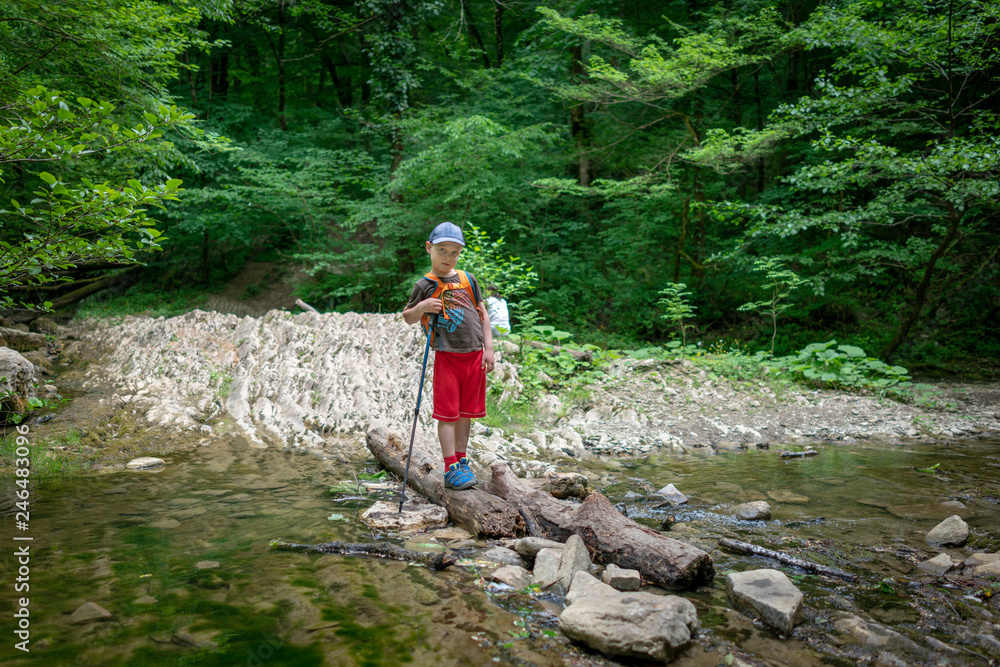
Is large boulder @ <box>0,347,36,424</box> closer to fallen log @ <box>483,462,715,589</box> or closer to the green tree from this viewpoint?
fallen log @ <box>483,462,715,589</box>

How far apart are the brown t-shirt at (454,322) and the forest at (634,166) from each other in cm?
424

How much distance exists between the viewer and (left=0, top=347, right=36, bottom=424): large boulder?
488 cm

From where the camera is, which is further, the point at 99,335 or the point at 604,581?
the point at 99,335

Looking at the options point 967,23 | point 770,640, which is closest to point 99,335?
point 770,640

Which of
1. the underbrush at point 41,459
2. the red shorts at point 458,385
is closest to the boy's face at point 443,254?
the red shorts at point 458,385

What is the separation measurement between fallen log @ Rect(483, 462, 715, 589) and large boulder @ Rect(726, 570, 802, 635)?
19cm

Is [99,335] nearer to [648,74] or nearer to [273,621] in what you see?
[273,621]

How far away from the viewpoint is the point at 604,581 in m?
2.56

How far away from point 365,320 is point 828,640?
21.0 ft

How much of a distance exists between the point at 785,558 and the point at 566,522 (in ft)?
4.01

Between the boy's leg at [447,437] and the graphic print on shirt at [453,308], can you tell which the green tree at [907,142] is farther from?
the boy's leg at [447,437]

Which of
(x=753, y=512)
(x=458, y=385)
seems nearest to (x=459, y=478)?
(x=458, y=385)

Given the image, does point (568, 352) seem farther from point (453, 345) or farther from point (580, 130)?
point (580, 130)

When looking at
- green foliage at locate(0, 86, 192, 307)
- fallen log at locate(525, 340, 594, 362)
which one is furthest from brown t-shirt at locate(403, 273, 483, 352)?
fallen log at locate(525, 340, 594, 362)
